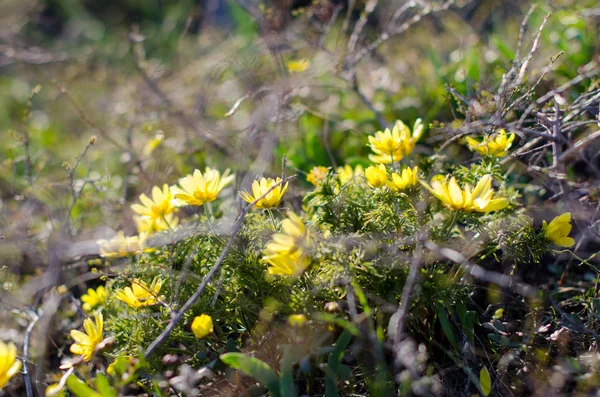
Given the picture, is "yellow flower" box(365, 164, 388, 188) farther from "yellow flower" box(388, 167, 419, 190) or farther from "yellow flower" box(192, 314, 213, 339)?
"yellow flower" box(192, 314, 213, 339)

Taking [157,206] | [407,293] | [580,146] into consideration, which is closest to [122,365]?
[157,206]

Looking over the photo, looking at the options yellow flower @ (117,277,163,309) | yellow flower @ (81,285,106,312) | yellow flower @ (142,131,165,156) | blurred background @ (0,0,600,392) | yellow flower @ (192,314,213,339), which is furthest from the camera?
yellow flower @ (142,131,165,156)

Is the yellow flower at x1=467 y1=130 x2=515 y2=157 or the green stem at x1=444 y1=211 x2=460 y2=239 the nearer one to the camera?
the green stem at x1=444 y1=211 x2=460 y2=239

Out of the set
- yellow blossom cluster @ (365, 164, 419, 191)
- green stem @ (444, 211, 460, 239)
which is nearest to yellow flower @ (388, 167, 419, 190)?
yellow blossom cluster @ (365, 164, 419, 191)

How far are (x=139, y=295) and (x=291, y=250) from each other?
0.49 m

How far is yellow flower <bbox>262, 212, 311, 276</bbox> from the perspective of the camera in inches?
46.9

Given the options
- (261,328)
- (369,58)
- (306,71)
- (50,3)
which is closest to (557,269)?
(261,328)

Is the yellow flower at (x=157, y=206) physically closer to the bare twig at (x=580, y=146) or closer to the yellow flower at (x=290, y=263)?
the yellow flower at (x=290, y=263)

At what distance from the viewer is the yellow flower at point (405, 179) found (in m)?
1.35

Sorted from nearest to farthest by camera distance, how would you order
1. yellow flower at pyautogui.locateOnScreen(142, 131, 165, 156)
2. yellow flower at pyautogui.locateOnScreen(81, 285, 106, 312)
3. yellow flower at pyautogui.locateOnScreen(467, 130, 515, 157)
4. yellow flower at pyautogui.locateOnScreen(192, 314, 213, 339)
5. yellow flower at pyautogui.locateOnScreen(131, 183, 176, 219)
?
yellow flower at pyautogui.locateOnScreen(192, 314, 213, 339), yellow flower at pyautogui.locateOnScreen(467, 130, 515, 157), yellow flower at pyautogui.locateOnScreen(131, 183, 176, 219), yellow flower at pyautogui.locateOnScreen(81, 285, 106, 312), yellow flower at pyautogui.locateOnScreen(142, 131, 165, 156)

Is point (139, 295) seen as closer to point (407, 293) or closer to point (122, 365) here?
point (122, 365)

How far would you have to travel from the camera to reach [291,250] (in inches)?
46.6

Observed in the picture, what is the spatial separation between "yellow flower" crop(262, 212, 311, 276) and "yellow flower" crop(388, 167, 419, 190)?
0.30 meters

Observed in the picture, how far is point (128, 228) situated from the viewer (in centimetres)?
218
